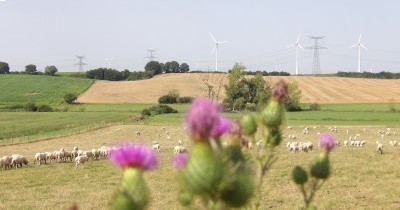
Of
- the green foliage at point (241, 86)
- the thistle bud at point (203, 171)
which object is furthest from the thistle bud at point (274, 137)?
the green foliage at point (241, 86)

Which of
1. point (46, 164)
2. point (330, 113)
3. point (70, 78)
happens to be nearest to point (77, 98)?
point (70, 78)

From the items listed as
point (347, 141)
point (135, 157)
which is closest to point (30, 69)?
point (347, 141)

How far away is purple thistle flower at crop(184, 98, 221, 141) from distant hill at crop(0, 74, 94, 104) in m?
103

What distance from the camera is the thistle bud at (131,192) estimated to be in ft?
6.35

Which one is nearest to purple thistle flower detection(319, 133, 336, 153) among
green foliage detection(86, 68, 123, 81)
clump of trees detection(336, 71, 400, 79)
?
green foliage detection(86, 68, 123, 81)

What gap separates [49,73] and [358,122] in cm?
9744

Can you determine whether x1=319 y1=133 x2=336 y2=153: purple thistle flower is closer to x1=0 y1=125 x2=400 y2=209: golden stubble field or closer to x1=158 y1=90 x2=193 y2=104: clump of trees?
x1=0 y1=125 x2=400 y2=209: golden stubble field

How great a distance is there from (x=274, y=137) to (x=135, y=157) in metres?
1.13

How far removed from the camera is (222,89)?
325 feet

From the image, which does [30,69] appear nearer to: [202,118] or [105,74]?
[105,74]

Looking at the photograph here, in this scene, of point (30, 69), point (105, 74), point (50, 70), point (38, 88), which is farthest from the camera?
point (30, 69)

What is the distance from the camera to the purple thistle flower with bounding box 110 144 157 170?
2055 millimetres

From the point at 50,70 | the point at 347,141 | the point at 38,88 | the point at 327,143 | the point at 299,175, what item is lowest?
the point at 347,141

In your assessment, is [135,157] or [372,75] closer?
[135,157]
